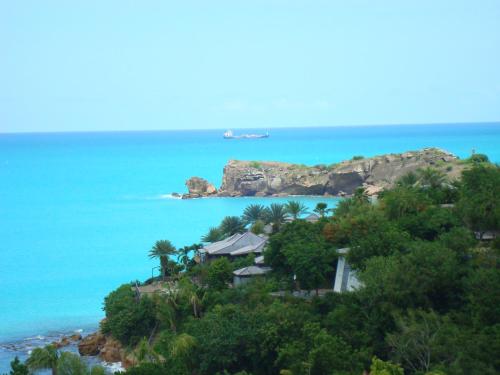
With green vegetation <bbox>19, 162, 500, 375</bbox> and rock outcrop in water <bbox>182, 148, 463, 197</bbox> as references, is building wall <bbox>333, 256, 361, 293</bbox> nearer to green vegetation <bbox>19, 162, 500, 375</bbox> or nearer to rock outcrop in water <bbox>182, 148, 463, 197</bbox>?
green vegetation <bbox>19, 162, 500, 375</bbox>

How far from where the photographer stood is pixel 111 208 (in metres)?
68.3

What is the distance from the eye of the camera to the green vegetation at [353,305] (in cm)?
1833

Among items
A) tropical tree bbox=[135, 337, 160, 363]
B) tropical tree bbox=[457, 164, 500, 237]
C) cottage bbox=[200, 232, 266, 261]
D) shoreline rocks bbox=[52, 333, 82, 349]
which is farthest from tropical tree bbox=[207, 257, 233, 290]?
tropical tree bbox=[457, 164, 500, 237]

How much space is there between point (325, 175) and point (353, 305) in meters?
48.5

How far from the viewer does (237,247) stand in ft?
107

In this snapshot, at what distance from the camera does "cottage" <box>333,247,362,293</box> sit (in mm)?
→ 25016

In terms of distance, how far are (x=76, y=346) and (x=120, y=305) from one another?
91.7 inches

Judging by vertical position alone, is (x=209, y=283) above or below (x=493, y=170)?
below

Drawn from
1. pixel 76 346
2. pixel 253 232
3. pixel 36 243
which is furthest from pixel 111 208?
pixel 76 346

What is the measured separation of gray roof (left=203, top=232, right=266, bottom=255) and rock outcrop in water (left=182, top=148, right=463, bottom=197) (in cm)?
3196

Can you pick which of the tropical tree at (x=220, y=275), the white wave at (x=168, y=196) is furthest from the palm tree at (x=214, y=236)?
the white wave at (x=168, y=196)

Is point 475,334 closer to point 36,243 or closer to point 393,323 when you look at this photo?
point 393,323

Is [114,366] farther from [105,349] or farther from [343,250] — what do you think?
[343,250]

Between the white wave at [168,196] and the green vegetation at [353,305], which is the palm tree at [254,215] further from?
the white wave at [168,196]
